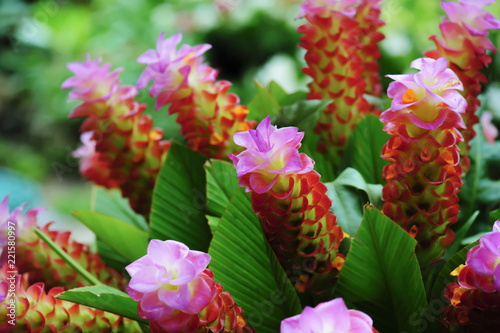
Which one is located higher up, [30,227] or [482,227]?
[30,227]

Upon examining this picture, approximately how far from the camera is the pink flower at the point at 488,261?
236 mm

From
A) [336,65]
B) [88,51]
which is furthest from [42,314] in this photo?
[88,51]

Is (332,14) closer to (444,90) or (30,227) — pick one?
(444,90)

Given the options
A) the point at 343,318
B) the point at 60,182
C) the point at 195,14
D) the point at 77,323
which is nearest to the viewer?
the point at 343,318

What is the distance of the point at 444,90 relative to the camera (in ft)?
0.91

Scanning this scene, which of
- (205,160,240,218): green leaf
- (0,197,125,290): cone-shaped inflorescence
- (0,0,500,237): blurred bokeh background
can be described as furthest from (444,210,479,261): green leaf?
(0,0,500,237): blurred bokeh background

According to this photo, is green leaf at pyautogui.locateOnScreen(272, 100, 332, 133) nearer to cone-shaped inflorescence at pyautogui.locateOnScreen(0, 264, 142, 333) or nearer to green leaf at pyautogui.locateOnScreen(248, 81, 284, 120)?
green leaf at pyautogui.locateOnScreen(248, 81, 284, 120)

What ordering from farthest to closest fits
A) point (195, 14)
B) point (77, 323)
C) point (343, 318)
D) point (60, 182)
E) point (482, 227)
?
1. point (60, 182)
2. point (195, 14)
3. point (482, 227)
4. point (77, 323)
5. point (343, 318)

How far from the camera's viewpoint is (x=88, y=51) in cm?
294

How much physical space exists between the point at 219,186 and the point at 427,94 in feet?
0.49

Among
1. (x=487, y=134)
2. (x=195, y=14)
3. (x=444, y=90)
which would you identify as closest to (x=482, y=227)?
(x=487, y=134)

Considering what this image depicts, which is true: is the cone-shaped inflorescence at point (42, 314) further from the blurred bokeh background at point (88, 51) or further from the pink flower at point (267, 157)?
the blurred bokeh background at point (88, 51)

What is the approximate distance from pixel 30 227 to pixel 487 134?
0.42m

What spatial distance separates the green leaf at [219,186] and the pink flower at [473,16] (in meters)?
0.18
